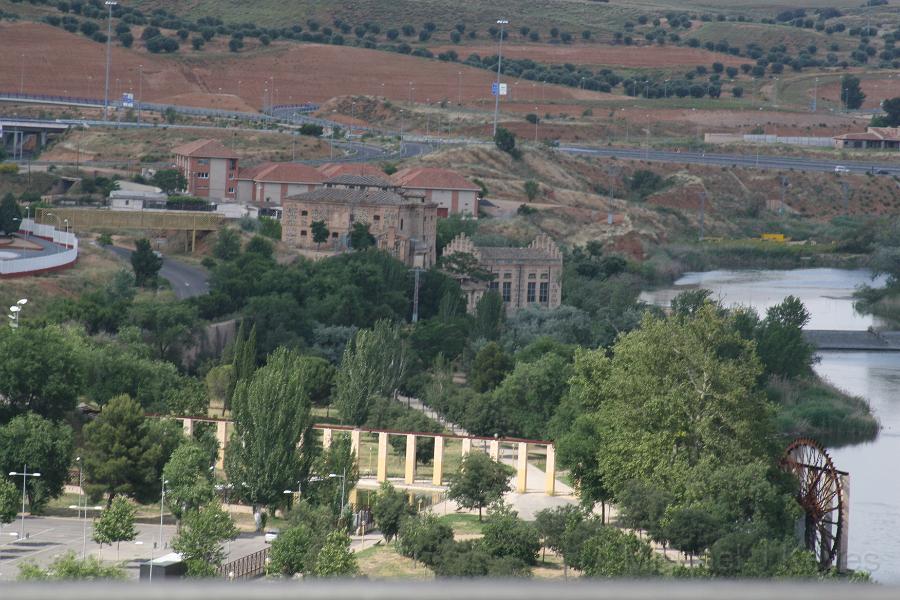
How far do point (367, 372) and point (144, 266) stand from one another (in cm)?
1765

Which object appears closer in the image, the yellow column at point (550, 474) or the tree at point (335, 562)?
the tree at point (335, 562)

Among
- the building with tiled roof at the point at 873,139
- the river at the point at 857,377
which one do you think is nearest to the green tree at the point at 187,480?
the river at the point at 857,377

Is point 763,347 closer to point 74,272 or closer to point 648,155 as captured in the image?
point 74,272

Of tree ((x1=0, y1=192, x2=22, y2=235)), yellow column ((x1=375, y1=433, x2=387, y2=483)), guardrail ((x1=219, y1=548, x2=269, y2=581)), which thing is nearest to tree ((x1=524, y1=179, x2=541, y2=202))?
tree ((x1=0, y1=192, x2=22, y2=235))

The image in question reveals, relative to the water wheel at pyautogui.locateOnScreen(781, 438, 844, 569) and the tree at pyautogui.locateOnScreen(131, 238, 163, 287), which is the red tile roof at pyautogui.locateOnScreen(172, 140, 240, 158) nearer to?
the tree at pyautogui.locateOnScreen(131, 238, 163, 287)

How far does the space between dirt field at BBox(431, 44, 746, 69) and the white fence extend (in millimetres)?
78466

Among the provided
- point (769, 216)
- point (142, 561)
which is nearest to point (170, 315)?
point (142, 561)

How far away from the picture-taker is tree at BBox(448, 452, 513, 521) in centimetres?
3098

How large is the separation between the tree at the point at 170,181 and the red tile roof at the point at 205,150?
196cm

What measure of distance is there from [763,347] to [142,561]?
27450 mm

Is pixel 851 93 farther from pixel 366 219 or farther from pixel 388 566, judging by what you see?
pixel 388 566

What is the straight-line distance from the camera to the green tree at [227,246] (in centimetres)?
6169

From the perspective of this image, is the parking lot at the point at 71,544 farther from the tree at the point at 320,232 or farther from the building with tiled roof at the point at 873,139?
the building with tiled roof at the point at 873,139

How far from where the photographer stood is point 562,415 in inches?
1460
